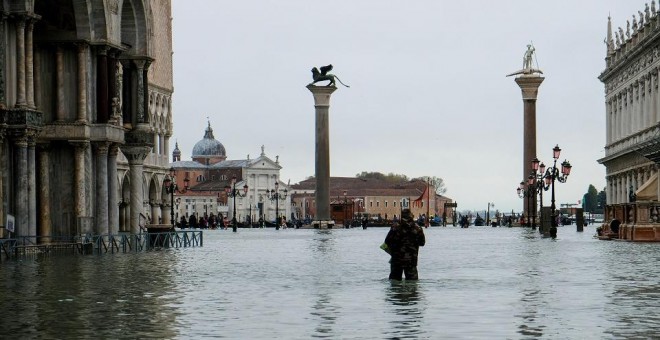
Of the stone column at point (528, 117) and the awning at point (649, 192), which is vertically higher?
the stone column at point (528, 117)

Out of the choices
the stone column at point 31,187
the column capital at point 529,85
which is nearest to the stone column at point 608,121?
the column capital at point 529,85

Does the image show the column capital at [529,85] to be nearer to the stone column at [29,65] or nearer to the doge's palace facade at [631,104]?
the doge's palace facade at [631,104]

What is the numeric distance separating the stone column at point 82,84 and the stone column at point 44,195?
5.02 ft

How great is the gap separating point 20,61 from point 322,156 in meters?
95.6

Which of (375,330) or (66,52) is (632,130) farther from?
(375,330)

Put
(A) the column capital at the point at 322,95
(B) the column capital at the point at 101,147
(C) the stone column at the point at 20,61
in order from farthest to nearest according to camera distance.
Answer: (A) the column capital at the point at 322,95
(B) the column capital at the point at 101,147
(C) the stone column at the point at 20,61

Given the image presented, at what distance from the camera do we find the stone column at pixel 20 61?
41875 millimetres

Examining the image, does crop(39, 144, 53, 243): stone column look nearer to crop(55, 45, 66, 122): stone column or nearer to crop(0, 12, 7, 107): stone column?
crop(55, 45, 66, 122): stone column

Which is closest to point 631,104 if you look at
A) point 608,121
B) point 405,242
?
point 608,121

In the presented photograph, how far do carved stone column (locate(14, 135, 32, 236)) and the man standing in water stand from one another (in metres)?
18.5

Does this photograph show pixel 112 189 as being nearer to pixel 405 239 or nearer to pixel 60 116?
pixel 60 116

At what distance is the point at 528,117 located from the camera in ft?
503

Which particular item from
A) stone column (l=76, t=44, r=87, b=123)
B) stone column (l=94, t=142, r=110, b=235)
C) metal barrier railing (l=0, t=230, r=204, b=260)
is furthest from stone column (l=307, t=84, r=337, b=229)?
stone column (l=76, t=44, r=87, b=123)

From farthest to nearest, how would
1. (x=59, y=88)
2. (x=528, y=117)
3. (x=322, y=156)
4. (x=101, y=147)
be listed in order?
(x=528, y=117) < (x=322, y=156) < (x=101, y=147) < (x=59, y=88)
